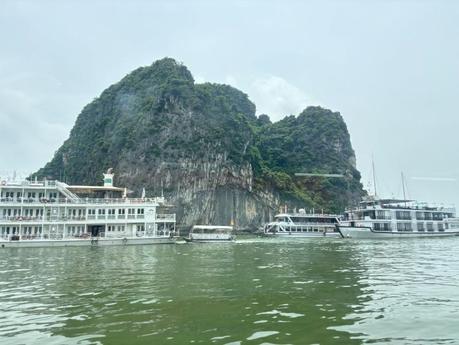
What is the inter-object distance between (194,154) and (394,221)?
44.0 meters

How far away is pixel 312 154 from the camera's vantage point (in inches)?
5032

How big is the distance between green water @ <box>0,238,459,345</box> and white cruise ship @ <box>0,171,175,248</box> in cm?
2238

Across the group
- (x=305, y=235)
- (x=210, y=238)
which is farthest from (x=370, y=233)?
(x=210, y=238)

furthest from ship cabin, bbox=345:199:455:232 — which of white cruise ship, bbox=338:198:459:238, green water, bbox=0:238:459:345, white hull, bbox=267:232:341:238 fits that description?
green water, bbox=0:238:459:345

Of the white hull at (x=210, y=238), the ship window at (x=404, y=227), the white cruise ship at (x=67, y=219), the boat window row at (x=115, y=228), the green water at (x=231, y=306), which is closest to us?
the green water at (x=231, y=306)

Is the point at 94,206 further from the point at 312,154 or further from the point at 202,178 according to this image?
the point at 312,154

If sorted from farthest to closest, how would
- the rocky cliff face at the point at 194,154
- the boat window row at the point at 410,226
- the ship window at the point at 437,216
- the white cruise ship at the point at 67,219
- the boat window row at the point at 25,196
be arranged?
the rocky cliff face at the point at 194,154 < the ship window at the point at 437,216 < the boat window row at the point at 410,226 < the boat window row at the point at 25,196 < the white cruise ship at the point at 67,219

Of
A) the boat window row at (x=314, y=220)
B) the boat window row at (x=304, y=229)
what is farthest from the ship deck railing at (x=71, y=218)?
the boat window row at (x=314, y=220)

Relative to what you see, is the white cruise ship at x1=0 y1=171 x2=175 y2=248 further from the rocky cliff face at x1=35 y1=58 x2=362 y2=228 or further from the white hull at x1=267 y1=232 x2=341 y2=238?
the rocky cliff face at x1=35 y1=58 x2=362 y2=228

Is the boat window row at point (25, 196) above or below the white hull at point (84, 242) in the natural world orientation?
above

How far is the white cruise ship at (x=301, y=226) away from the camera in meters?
69.4

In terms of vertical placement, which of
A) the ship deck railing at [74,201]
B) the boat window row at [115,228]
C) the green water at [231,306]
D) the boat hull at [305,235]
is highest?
the ship deck railing at [74,201]

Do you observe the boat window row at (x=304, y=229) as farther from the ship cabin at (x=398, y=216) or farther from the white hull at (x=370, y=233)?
the white hull at (x=370, y=233)

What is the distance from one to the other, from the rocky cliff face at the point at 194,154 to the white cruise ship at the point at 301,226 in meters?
18.5
